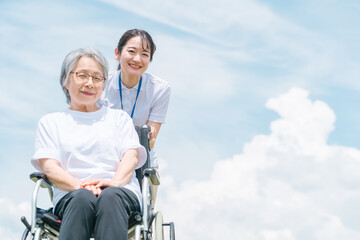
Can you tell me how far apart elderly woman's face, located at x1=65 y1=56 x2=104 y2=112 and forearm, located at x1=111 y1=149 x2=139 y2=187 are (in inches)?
15.5

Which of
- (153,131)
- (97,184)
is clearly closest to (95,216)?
(97,184)

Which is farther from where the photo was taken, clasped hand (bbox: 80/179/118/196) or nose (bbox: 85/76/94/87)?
nose (bbox: 85/76/94/87)

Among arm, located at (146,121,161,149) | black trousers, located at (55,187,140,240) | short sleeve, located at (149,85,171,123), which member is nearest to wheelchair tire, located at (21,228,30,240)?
black trousers, located at (55,187,140,240)

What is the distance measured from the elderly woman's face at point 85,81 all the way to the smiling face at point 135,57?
0.77 m

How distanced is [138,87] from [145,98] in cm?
10

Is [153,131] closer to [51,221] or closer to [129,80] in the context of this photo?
[129,80]

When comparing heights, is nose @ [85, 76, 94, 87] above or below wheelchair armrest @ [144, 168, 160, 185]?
above

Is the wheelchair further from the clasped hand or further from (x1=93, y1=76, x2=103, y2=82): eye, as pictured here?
(x1=93, y1=76, x2=103, y2=82): eye

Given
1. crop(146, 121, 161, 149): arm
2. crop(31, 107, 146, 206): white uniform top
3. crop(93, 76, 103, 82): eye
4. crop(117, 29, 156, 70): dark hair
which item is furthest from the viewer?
crop(117, 29, 156, 70): dark hair

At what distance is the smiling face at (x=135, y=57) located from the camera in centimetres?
398

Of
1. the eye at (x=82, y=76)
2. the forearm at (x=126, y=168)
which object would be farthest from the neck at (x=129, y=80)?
the forearm at (x=126, y=168)

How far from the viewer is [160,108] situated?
166 inches

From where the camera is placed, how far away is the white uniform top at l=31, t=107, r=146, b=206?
310 centimetres

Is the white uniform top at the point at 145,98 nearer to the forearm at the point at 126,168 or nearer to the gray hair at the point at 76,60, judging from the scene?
the gray hair at the point at 76,60
